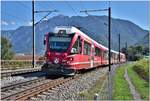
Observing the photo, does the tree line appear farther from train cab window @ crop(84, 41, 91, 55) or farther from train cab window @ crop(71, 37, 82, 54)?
train cab window @ crop(71, 37, 82, 54)

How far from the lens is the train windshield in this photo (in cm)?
2959

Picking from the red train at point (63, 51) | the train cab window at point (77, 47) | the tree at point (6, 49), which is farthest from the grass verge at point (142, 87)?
the tree at point (6, 49)

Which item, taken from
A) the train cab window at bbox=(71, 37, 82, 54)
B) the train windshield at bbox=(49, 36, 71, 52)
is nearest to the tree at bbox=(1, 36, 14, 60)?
the train cab window at bbox=(71, 37, 82, 54)

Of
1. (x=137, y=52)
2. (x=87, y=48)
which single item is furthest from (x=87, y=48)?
(x=137, y=52)

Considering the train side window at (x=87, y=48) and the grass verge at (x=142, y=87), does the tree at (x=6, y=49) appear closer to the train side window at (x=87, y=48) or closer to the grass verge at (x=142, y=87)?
the train side window at (x=87, y=48)

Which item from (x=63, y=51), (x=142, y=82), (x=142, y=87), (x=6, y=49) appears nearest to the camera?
(x=142, y=87)

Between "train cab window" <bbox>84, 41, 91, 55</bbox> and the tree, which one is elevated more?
the tree

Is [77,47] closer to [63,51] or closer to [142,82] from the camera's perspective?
[63,51]

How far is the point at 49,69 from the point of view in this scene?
29094 millimetres

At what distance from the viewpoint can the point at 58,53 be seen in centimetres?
2941

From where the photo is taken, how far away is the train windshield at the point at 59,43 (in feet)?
A: 97.1

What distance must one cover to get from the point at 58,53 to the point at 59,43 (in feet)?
2.49

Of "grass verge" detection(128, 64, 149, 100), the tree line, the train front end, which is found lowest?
"grass verge" detection(128, 64, 149, 100)

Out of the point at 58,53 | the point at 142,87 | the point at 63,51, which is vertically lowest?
the point at 142,87
